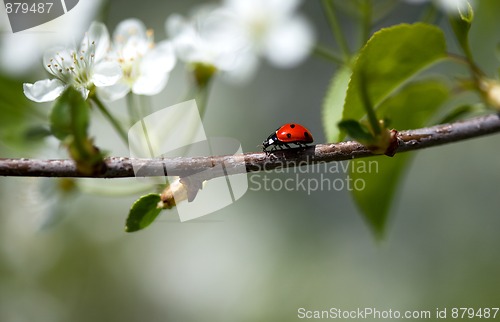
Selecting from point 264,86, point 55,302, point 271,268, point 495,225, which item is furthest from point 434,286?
point 55,302

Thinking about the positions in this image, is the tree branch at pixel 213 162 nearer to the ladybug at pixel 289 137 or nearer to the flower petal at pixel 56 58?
the ladybug at pixel 289 137

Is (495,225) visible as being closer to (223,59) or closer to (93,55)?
(223,59)

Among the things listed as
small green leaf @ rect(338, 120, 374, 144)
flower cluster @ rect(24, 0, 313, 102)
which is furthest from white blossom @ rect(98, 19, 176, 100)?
small green leaf @ rect(338, 120, 374, 144)

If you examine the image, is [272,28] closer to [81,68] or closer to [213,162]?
[81,68]

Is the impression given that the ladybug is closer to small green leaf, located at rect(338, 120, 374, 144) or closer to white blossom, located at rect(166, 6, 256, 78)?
small green leaf, located at rect(338, 120, 374, 144)

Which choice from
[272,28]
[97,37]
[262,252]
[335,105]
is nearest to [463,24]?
[335,105]

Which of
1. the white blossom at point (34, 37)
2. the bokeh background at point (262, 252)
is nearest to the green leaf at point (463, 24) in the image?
the white blossom at point (34, 37)
